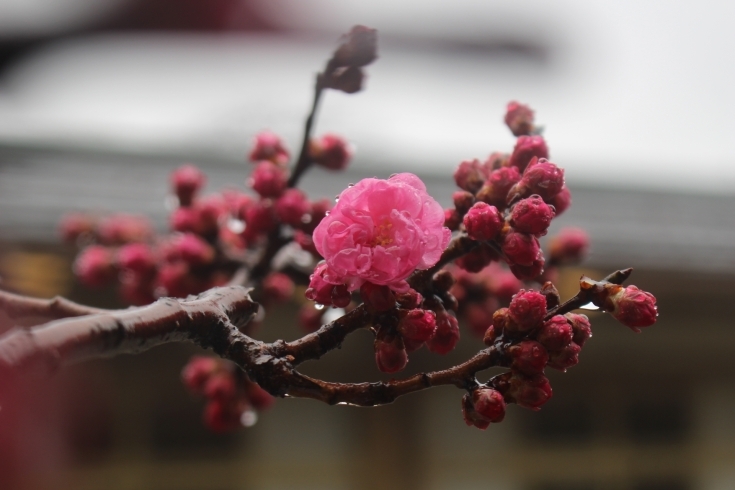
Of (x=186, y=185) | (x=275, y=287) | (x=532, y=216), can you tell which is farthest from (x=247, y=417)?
(x=532, y=216)

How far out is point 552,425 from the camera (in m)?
2.84

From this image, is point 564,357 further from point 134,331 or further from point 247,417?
point 247,417

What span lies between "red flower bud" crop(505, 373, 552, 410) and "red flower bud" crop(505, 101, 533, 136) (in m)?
0.24

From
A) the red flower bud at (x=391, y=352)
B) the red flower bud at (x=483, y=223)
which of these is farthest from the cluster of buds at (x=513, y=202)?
the red flower bud at (x=391, y=352)

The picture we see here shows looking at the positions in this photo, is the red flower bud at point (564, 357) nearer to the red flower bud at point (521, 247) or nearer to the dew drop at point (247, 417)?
the red flower bud at point (521, 247)

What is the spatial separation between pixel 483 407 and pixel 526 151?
22cm

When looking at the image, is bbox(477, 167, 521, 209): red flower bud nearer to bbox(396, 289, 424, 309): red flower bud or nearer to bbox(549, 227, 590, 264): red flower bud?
bbox(396, 289, 424, 309): red flower bud

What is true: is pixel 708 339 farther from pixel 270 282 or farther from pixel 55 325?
pixel 55 325

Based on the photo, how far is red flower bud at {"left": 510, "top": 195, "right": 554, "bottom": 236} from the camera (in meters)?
0.48

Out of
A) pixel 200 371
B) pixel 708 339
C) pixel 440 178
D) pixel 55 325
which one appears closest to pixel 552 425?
pixel 708 339

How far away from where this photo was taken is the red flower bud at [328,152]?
34.7 inches

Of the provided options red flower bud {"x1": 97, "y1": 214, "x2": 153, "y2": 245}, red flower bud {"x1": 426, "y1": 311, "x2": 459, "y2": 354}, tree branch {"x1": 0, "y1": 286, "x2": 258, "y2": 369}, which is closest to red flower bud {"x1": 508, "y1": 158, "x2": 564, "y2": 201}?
red flower bud {"x1": 426, "y1": 311, "x2": 459, "y2": 354}

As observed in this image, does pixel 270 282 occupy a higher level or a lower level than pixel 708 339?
higher

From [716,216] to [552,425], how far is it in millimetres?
1821
